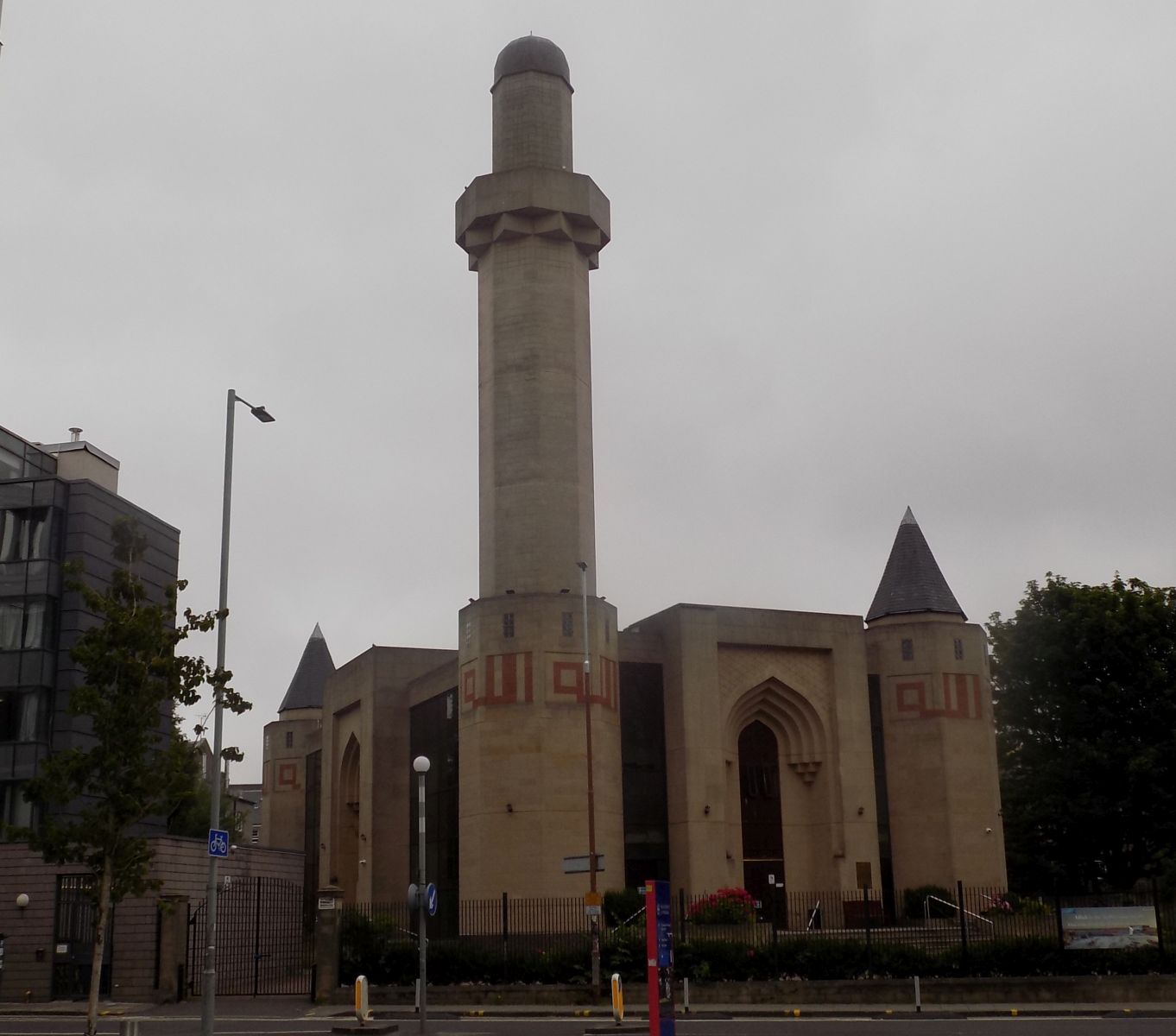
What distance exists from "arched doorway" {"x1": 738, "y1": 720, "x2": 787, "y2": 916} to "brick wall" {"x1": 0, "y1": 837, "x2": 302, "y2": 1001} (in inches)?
839

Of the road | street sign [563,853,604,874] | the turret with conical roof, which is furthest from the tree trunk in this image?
the turret with conical roof

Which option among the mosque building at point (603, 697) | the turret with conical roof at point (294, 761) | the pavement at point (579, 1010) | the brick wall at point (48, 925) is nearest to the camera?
the pavement at point (579, 1010)

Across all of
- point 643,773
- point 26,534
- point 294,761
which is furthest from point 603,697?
point 294,761

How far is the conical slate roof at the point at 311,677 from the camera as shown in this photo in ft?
263

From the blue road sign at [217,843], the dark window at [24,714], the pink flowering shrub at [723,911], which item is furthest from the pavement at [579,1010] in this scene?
the dark window at [24,714]

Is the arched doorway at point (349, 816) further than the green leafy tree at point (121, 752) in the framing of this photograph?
Yes

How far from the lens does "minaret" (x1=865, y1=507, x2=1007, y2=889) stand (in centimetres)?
5231

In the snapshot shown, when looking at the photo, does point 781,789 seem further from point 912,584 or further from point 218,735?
point 218,735

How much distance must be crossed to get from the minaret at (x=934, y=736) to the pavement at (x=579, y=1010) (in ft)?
75.0

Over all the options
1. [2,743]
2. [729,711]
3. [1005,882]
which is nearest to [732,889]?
[729,711]

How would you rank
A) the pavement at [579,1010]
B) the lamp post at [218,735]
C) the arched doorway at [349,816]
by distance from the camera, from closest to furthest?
the lamp post at [218,735] → the pavement at [579,1010] → the arched doorway at [349,816]

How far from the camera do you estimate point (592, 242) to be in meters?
51.8

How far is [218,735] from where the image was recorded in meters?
24.0

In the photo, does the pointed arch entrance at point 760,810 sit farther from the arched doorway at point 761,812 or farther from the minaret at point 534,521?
the minaret at point 534,521
